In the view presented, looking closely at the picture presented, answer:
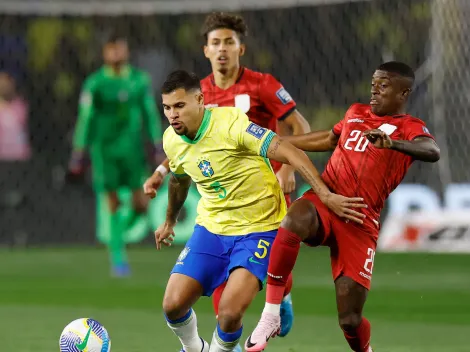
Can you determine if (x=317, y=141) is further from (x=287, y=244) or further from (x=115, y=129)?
(x=115, y=129)

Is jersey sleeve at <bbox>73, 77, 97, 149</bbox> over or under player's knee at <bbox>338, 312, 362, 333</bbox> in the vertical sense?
under

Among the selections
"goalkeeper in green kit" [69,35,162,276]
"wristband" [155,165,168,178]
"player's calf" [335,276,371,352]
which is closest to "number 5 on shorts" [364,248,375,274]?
"player's calf" [335,276,371,352]

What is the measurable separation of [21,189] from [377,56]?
5.38 m

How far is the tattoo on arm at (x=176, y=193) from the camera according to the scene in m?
7.20

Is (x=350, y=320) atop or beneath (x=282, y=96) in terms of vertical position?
beneath

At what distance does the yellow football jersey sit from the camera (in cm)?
673

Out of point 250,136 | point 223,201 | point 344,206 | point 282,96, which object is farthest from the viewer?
point 282,96

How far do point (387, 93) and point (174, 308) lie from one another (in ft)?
5.88

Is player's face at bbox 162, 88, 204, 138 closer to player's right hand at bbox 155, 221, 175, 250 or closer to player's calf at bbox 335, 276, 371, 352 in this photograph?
player's right hand at bbox 155, 221, 175, 250

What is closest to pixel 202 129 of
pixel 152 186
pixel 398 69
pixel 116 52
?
pixel 152 186

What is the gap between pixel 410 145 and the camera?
6.23 metres

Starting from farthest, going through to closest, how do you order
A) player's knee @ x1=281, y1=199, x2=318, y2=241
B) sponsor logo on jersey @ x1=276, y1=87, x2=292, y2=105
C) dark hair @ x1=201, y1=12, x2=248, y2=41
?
sponsor logo on jersey @ x1=276, y1=87, x2=292, y2=105, dark hair @ x1=201, y1=12, x2=248, y2=41, player's knee @ x1=281, y1=199, x2=318, y2=241

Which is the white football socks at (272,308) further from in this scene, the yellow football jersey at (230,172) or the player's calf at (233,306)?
the yellow football jersey at (230,172)

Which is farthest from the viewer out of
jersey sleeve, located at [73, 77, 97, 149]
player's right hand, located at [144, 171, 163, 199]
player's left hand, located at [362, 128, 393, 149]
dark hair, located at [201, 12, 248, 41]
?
jersey sleeve, located at [73, 77, 97, 149]
